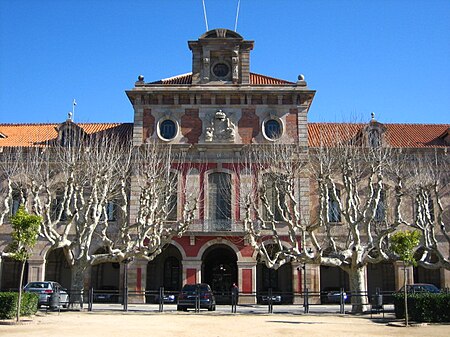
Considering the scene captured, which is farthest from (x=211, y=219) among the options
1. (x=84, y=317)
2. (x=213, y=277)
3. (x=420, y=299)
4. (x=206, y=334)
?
(x=206, y=334)

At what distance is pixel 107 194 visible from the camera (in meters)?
30.8

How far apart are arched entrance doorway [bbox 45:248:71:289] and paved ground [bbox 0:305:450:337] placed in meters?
14.9

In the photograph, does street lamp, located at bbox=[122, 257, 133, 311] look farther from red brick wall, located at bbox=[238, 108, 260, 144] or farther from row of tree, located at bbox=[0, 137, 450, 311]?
red brick wall, located at bbox=[238, 108, 260, 144]

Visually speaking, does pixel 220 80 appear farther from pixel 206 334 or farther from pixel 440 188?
A: pixel 206 334

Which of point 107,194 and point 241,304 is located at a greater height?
point 107,194

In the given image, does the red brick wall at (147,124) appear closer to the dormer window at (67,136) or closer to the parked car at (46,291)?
the dormer window at (67,136)

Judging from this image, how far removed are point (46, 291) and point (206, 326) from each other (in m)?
12.6

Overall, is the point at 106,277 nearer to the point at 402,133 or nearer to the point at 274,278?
the point at 274,278

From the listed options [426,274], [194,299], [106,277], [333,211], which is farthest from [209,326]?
[426,274]

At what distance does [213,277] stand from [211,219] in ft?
17.0

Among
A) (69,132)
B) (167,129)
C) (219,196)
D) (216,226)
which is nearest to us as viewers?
(216,226)

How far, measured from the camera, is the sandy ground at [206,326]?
16562mm

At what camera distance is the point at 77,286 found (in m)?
26.8

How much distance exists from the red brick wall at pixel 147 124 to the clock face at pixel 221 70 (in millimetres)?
5347
